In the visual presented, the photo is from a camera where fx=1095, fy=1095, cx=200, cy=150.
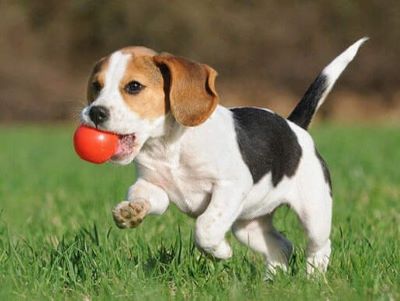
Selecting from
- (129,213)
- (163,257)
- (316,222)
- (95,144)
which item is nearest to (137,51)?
(95,144)

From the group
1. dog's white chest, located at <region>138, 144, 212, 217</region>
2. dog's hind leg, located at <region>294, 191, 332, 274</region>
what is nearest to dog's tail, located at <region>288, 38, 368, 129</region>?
dog's hind leg, located at <region>294, 191, 332, 274</region>

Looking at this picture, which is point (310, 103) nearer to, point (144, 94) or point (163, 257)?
point (163, 257)

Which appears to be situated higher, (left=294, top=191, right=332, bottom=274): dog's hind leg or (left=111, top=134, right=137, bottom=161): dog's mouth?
(left=111, top=134, right=137, bottom=161): dog's mouth

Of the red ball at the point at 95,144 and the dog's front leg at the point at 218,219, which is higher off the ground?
the red ball at the point at 95,144

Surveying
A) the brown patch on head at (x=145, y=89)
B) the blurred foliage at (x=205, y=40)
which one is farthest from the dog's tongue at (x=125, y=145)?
the blurred foliage at (x=205, y=40)

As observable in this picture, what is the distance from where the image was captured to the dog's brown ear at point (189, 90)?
5496 millimetres

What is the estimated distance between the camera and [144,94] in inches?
215

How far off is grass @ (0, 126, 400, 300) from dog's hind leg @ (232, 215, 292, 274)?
76mm

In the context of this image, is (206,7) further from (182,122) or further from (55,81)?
(182,122)

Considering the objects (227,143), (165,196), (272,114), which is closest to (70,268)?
(165,196)

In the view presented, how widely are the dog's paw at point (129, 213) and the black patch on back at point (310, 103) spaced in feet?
5.32

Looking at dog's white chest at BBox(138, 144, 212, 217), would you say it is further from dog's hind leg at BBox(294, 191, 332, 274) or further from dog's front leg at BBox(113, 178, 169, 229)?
dog's hind leg at BBox(294, 191, 332, 274)

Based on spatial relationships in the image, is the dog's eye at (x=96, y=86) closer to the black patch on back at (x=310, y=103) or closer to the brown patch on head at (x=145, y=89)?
the brown patch on head at (x=145, y=89)

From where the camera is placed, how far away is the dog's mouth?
18.0 feet
